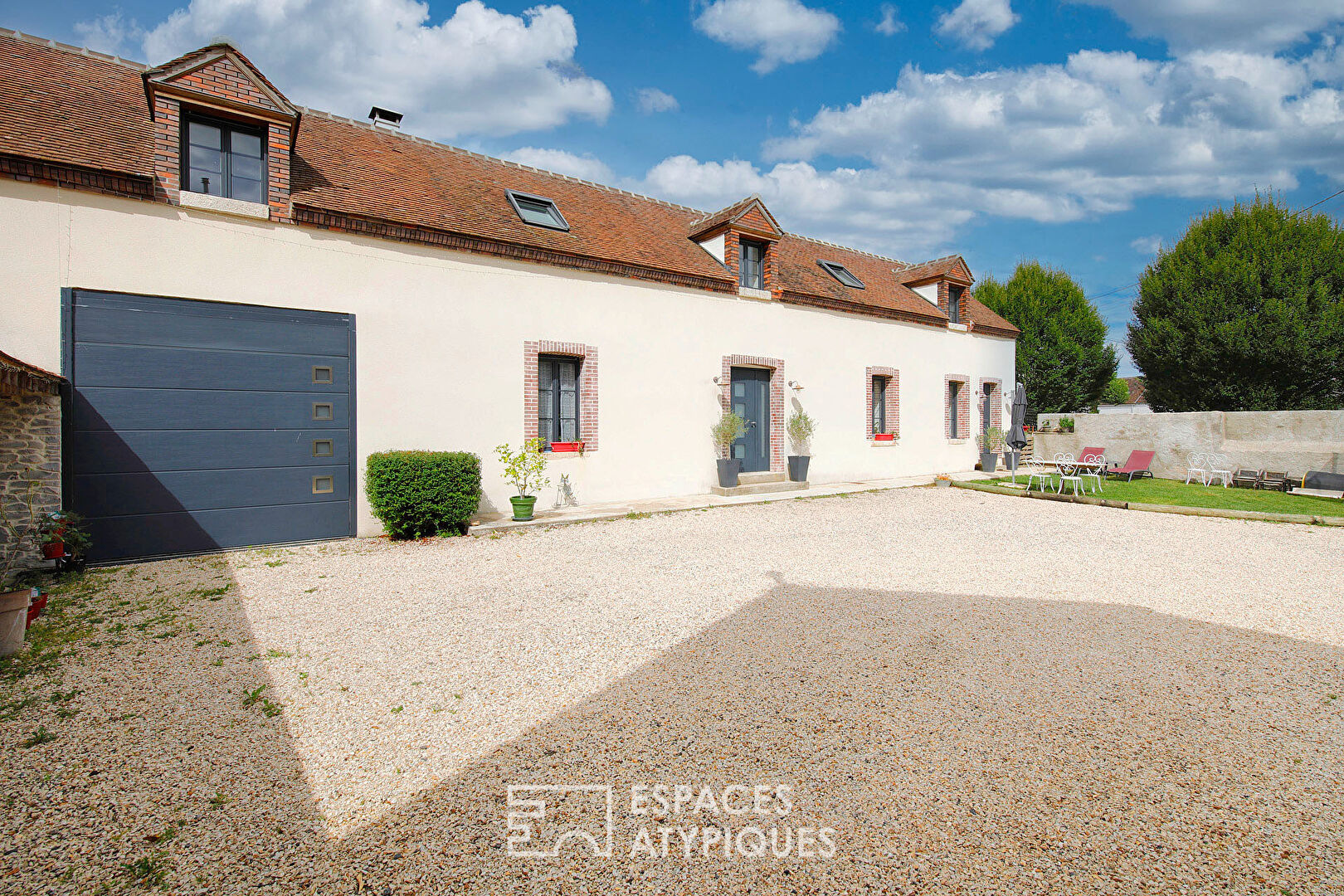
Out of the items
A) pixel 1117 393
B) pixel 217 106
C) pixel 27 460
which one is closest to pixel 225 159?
pixel 217 106

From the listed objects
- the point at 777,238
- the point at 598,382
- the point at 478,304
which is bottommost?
the point at 598,382

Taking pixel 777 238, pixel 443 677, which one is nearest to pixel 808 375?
pixel 777 238

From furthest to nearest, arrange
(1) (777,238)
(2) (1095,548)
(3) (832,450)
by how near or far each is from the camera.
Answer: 1. (3) (832,450)
2. (1) (777,238)
3. (2) (1095,548)

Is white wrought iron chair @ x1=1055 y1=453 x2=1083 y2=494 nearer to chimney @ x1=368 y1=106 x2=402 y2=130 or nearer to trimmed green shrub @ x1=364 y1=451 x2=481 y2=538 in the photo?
trimmed green shrub @ x1=364 y1=451 x2=481 y2=538

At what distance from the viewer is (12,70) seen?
24.6ft

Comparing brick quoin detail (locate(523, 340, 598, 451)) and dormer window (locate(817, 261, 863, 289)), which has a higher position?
dormer window (locate(817, 261, 863, 289))

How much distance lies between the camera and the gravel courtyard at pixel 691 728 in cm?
210

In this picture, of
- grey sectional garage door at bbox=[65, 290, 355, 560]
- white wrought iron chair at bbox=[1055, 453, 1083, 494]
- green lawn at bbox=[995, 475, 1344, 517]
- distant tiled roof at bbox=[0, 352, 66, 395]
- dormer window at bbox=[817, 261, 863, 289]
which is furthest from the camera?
dormer window at bbox=[817, 261, 863, 289]

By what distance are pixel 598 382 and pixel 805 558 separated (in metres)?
4.95

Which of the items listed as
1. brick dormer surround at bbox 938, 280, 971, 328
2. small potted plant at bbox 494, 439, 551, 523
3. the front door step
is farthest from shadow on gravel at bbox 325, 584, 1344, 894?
brick dormer surround at bbox 938, 280, 971, 328

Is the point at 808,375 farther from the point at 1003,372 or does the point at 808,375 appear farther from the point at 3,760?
the point at 3,760

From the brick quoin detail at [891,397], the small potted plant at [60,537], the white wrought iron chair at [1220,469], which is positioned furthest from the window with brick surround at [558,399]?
the white wrought iron chair at [1220,469]

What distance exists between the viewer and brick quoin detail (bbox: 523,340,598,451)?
9.48 meters

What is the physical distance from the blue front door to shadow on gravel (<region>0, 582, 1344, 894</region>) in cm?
847
